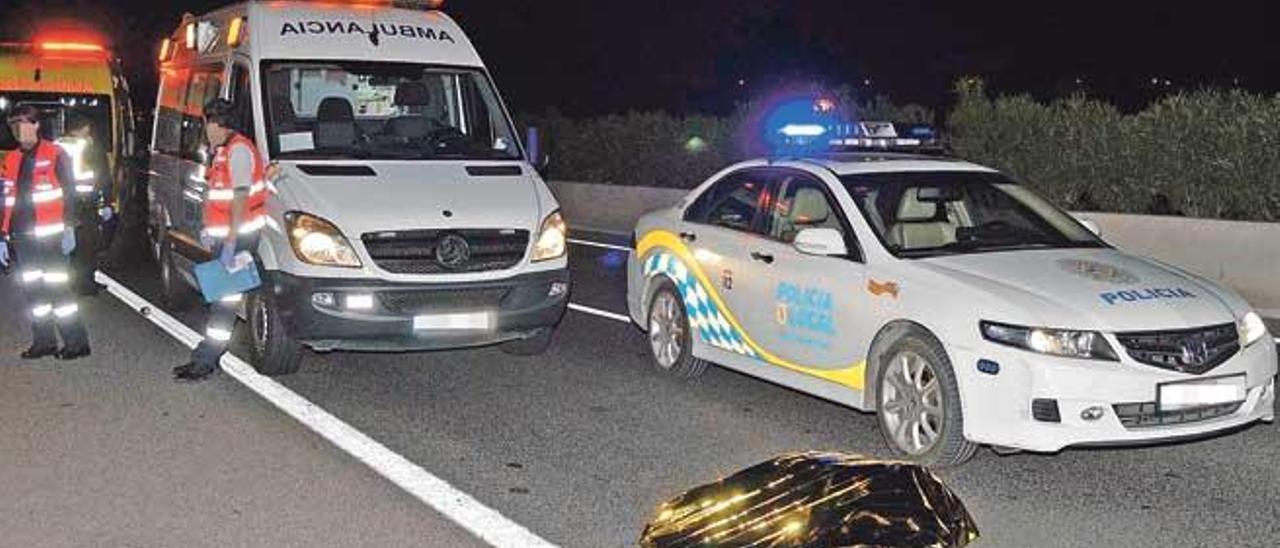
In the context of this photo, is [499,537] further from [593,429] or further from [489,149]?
[489,149]

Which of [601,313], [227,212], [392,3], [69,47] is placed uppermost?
[392,3]

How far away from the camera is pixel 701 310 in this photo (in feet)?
26.5

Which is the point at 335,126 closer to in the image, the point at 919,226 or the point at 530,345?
the point at 530,345

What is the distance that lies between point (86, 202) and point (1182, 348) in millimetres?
7806

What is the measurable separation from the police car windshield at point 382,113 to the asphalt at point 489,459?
1386mm

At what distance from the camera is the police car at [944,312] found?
231 inches

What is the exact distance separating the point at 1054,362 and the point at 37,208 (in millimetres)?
6460

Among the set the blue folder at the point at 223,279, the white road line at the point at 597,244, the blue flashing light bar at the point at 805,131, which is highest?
the blue flashing light bar at the point at 805,131

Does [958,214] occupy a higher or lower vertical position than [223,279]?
higher

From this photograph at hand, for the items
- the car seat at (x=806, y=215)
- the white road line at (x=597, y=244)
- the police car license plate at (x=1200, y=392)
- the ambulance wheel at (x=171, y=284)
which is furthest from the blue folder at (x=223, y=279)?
the white road line at (x=597, y=244)

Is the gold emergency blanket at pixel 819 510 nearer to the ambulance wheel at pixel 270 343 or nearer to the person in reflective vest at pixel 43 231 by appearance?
the ambulance wheel at pixel 270 343

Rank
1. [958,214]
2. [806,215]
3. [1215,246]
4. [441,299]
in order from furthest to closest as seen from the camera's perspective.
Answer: [1215,246] → [441,299] → [806,215] → [958,214]

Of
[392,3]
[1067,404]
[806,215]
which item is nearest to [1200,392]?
[1067,404]

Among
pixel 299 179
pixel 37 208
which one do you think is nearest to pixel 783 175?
pixel 299 179
